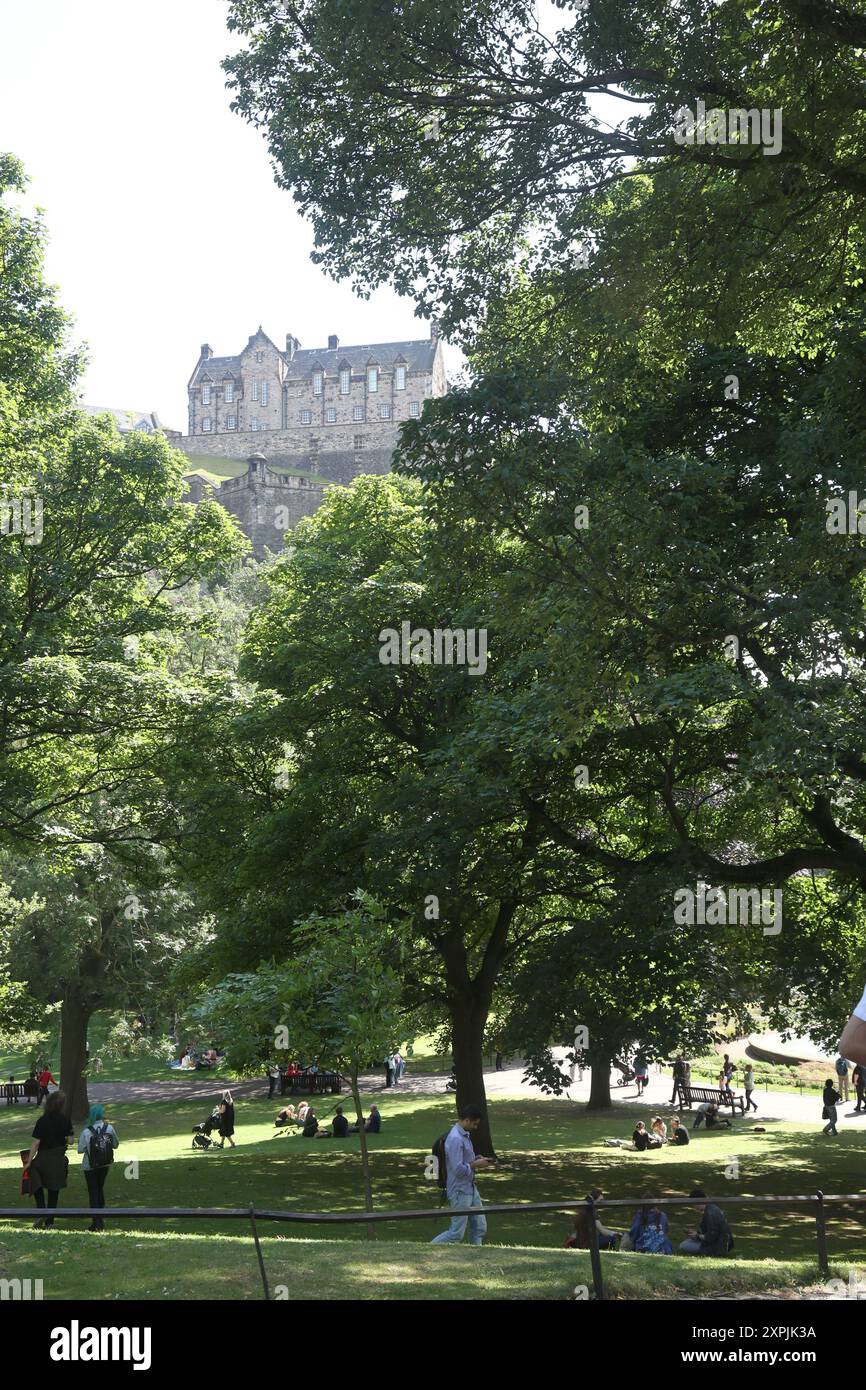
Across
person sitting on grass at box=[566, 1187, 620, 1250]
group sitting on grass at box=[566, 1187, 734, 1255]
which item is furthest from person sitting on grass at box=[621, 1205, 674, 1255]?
person sitting on grass at box=[566, 1187, 620, 1250]

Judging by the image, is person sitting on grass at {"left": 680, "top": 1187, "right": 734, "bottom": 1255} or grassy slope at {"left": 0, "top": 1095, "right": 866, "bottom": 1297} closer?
grassy slope at {"left": 0, "top": 1095, "right": 866, "bottom": 1297}

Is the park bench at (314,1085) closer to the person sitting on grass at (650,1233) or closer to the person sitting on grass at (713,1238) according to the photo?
the person sitting on grass at (650,1233)

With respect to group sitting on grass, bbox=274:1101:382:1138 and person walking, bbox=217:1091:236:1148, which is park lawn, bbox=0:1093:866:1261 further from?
person walking, bbox=217:1091:236:1148

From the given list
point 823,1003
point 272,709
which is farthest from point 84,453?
point 823,1003

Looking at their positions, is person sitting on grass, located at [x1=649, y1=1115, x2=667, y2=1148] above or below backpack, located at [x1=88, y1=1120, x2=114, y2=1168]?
below

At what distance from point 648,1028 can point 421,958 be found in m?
8.27

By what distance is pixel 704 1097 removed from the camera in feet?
117

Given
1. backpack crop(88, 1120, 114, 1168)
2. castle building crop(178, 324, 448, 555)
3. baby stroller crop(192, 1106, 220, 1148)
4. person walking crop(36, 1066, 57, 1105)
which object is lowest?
person walking crop(36, 1066, 57, 1105)

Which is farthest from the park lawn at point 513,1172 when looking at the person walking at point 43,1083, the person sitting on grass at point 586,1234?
the person walking at point 43,1083

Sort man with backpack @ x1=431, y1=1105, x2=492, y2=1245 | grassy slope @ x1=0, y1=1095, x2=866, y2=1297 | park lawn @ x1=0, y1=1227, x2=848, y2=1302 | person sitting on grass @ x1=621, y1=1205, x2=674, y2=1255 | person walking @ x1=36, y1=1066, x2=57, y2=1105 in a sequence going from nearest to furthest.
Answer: park lawn @ x1=0, y1=1227, x2=848, y2=1302 < grassy slope @ x1=0, y1=1095, x2=866, y2=1297 < man with backpack @ x1=431, y1=1105, x2=492, y2=1245 < person sitting on grass @ x1=621, y1=1205, x2=674, y2=1255 < person walking @ x1=36, y1=1066, x2=57, y2=1105

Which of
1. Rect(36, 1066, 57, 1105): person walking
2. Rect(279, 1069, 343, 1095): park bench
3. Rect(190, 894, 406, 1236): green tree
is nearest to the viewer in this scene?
Rect(190, 894, 406, 1236): green tree

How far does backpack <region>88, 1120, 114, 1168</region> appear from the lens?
1567 centimetres

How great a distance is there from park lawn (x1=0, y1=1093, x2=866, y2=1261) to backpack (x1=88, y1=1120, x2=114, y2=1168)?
0.81m
